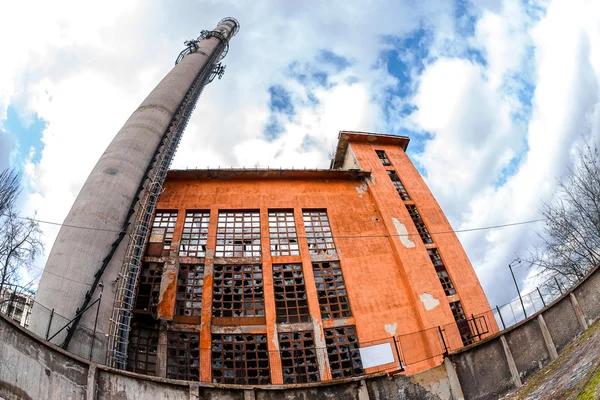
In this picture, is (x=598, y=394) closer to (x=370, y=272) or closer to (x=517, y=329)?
(x=517, y=329)

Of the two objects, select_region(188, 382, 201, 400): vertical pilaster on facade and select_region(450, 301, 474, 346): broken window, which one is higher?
select_region(450, 301, 474, 346): broken window

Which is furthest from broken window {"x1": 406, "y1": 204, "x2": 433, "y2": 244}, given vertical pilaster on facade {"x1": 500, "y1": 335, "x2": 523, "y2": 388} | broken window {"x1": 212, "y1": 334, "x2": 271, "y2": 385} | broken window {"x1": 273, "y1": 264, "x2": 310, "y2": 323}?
broken window {"x1": 212, "y1": 334, "x2": 271, "y2": 385}

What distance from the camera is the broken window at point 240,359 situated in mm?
15023

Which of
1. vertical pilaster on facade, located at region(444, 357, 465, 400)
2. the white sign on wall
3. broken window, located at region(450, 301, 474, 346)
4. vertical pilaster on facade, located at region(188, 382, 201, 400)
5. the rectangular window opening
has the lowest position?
vertical pilaster on facade, located at region(444, 357, 465, 400)

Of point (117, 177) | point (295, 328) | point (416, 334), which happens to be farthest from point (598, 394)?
point (117, 177)

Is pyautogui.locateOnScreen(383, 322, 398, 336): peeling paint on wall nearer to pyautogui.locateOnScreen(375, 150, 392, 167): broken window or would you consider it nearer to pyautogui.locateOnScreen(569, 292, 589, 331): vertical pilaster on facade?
pyautogui.locateOnScreen(569, 292, 589, 331): vertical pilaster on facade

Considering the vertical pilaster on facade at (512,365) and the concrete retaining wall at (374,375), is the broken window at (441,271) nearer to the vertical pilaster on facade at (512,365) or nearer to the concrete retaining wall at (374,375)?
the concrete retaining wall at (374,375)

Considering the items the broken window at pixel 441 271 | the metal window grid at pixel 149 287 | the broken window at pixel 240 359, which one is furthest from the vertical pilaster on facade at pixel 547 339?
the metal window grid at pixel 149 287

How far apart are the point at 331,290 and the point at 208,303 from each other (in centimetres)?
559

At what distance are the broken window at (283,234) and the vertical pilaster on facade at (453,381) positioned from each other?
331 inches

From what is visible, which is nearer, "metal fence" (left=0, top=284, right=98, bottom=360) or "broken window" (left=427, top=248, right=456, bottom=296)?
"metal fence" (left=0, top=284, right=98, bottom=360)

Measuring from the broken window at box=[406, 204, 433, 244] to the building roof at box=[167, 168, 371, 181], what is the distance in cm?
318

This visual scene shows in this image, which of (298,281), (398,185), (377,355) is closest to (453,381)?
(377,355)

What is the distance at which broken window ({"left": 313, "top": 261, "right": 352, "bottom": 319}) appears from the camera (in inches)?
674
